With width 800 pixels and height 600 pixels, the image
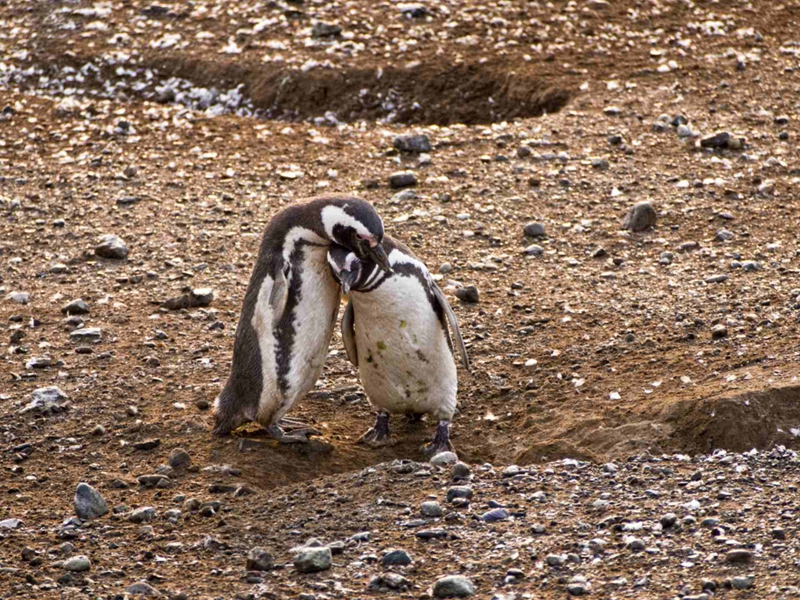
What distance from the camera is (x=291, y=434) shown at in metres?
5.07

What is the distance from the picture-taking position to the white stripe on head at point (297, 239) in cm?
480

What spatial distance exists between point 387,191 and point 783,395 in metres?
3.55

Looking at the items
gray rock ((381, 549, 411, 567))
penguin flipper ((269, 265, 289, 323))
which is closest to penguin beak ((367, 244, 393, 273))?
penguin flipper ((269, 265, 289, 323))

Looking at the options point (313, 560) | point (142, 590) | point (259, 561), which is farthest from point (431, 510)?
point (142, 590)

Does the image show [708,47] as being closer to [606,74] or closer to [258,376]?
[606,74]

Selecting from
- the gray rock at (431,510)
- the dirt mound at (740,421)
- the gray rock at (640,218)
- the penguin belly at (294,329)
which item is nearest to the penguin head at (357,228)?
the penguin belly at (294,329)

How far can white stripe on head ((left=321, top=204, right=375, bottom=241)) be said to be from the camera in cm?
465

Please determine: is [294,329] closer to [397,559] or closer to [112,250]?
[397,559]

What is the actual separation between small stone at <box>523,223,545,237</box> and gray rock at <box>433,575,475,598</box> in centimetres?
370

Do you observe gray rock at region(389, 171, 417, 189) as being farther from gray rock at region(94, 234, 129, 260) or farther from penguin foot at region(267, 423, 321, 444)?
penguin foot at region(267, 423, 321, 444)

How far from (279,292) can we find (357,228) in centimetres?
45

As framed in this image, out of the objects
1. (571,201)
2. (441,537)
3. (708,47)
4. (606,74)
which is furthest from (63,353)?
(708,47)

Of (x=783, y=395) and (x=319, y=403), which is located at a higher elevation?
(x=783, y=395)

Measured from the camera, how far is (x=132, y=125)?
9.20 metres
